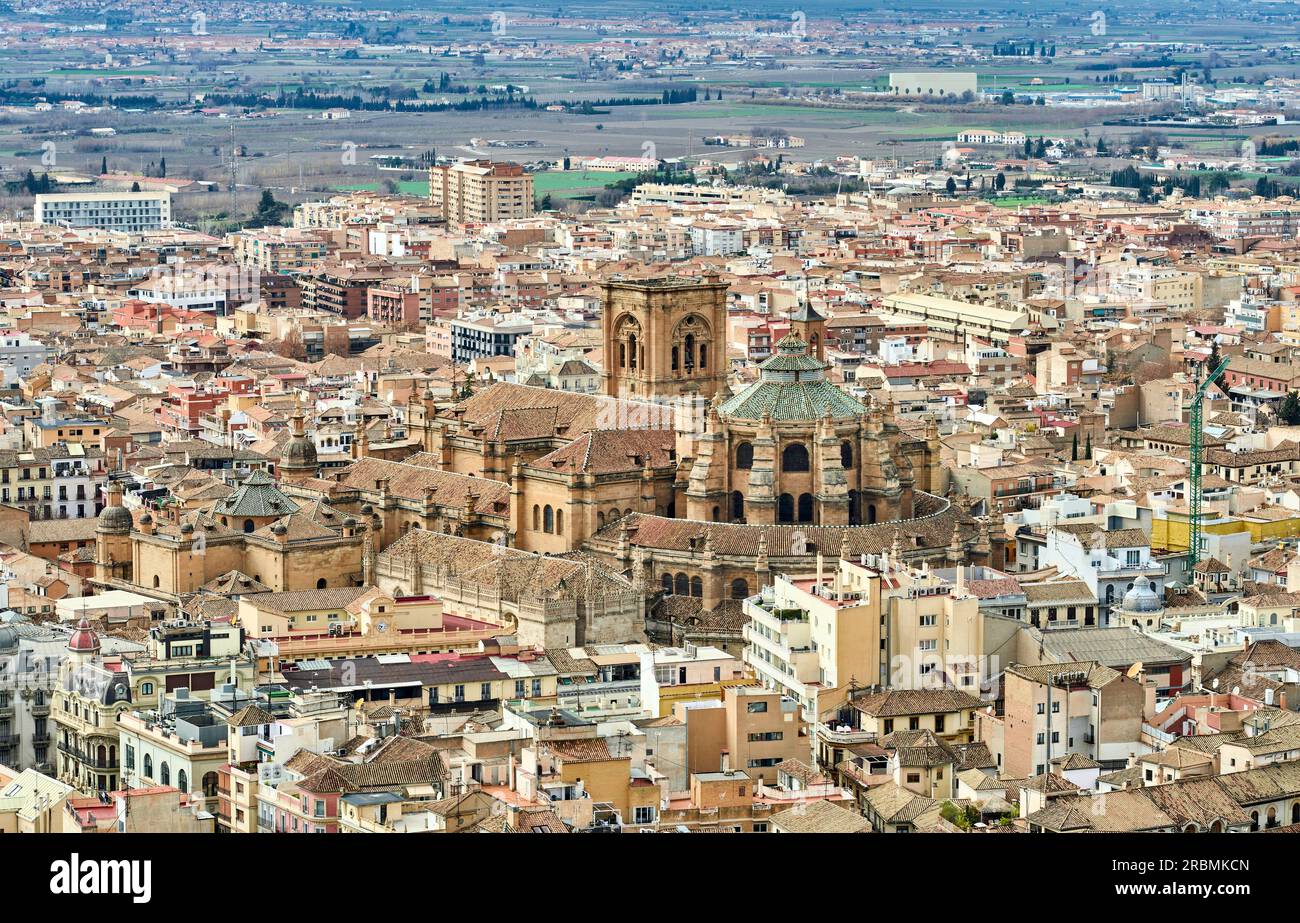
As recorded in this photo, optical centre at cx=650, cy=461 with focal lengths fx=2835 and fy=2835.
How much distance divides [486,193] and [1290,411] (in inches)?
2509

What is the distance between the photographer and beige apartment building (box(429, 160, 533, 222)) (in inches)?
4823

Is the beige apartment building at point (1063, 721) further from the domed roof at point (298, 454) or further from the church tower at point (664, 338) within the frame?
the domed roof at point (298, 454)

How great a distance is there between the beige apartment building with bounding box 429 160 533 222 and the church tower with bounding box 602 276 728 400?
75.9 meters

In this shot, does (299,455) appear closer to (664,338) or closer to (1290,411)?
(664,338)

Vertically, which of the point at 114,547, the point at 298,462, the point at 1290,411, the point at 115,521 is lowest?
the point at 1290,411

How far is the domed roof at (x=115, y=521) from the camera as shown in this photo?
4291cm

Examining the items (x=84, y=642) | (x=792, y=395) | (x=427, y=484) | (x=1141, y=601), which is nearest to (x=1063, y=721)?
(x=1141, y=601)

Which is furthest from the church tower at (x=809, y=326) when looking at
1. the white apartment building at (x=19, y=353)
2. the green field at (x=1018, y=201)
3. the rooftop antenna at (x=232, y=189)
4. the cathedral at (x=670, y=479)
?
the rooftop antenna at (x=232, y=189)

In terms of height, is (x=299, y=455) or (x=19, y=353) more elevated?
(x=299, y=455)

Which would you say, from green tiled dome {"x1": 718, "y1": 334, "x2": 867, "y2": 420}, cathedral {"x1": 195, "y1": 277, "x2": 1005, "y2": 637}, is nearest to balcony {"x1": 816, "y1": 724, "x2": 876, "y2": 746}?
cathedral {"x1": 195, "y1": 277, "x2": 1005, "y2": 637}

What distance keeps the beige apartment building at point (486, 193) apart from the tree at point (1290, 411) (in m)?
60.8

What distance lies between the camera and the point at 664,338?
44781mm
